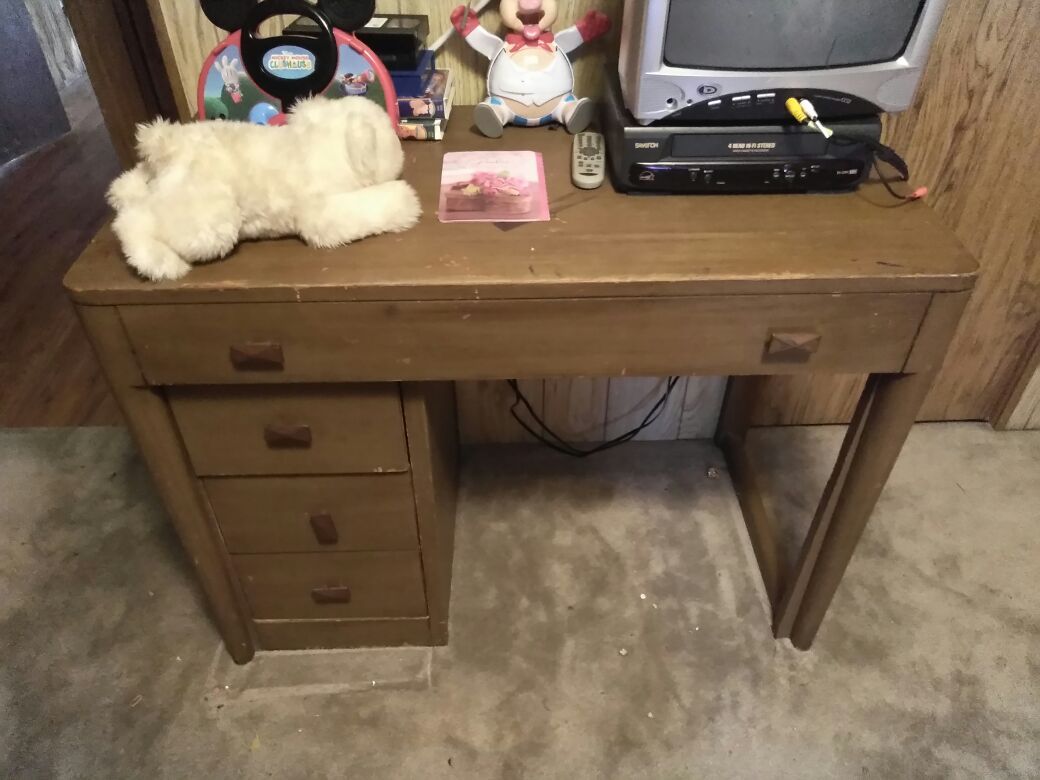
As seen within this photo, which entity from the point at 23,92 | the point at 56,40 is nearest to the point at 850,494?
the point at 23,92

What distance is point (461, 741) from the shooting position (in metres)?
1.23

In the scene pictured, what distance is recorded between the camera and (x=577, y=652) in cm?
136

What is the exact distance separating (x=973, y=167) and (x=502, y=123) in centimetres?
89

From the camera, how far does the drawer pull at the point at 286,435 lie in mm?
1031

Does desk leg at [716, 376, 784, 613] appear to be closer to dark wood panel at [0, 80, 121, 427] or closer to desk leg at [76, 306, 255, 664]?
desk leg at [76, 306, 255, 664]

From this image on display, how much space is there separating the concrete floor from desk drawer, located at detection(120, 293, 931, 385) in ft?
2.08

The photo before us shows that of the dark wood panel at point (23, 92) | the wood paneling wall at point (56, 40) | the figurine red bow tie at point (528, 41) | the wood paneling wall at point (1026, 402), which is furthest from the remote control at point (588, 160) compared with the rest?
the wood paneling wall at point (56, 40)

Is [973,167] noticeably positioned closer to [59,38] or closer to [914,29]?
[914,29]

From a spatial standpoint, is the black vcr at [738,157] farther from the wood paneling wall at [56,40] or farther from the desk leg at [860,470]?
the wood paneling wall at [56,40]

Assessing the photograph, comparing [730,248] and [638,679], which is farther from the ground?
[730,248]

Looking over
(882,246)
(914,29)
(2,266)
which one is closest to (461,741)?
(882,246)

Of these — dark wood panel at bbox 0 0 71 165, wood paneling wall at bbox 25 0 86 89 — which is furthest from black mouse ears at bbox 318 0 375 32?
wood paneling wall at bbox 25 0 86 89

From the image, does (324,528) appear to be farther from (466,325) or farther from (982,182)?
(982,182)

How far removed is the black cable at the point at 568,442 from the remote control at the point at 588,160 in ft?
2.21
